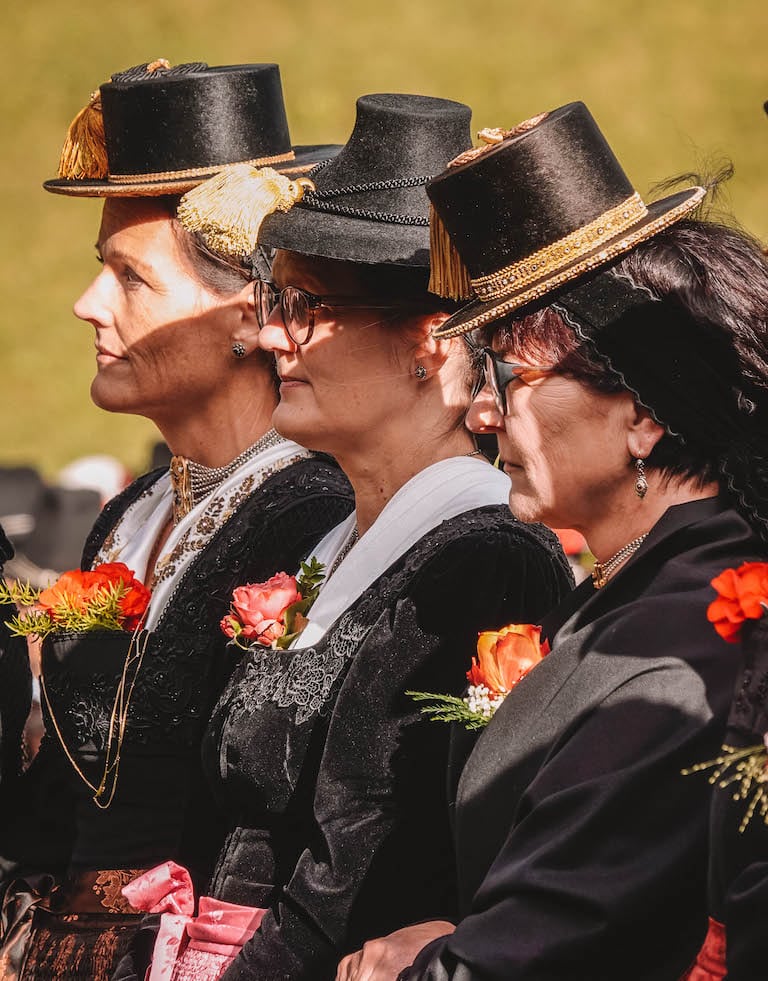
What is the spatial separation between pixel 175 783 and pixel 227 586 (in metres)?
0.41

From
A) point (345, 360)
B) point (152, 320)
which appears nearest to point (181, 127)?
point (152, 320)

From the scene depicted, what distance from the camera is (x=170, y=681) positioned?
9.40ft

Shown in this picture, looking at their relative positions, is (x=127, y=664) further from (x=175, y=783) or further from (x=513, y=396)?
(x=513, y=396)

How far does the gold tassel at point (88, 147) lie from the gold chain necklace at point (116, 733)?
1.11 meters

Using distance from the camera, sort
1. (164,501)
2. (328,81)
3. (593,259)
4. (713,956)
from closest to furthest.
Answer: (713,956) → (593,259) → (164,501) → (328,81)

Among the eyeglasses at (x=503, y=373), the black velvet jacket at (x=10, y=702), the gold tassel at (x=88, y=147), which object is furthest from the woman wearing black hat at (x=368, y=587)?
the black velvet jacket at (x=10, y=702)

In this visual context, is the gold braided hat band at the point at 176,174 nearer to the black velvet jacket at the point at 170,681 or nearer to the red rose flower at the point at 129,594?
the black velvet jacket at the point at 170,681

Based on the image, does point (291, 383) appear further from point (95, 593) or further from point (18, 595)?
point (18, 595)

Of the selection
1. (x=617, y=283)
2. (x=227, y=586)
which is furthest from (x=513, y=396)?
(x=227, y=586)

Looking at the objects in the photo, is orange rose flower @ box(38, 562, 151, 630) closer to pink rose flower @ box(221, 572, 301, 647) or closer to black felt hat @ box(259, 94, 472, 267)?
pink rose flower @ box(221, 572, 301, 647)

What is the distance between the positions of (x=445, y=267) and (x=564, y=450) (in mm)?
411

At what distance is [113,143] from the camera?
3186mm

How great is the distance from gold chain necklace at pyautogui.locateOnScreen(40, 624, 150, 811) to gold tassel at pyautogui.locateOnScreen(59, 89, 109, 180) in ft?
3.63

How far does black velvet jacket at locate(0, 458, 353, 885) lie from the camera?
2848 mm
